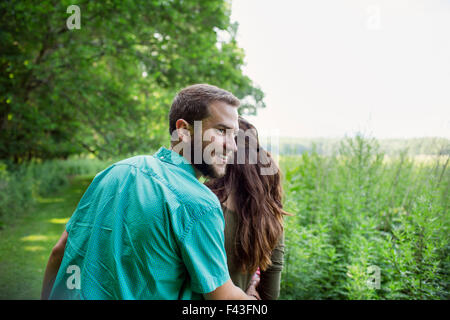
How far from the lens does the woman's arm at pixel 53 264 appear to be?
1478mm

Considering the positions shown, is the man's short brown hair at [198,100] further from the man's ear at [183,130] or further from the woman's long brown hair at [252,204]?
the woman's long brown hair at [252,204]

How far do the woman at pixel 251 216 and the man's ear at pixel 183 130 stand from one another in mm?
504

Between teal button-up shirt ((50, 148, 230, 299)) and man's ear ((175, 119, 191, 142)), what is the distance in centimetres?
29

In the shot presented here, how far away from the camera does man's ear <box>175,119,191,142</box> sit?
1528 millimetres

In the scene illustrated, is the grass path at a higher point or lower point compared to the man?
lower

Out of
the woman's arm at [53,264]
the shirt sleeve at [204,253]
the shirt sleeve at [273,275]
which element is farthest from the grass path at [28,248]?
the shirt sleeve at [204,253]

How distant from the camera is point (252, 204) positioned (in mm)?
1909

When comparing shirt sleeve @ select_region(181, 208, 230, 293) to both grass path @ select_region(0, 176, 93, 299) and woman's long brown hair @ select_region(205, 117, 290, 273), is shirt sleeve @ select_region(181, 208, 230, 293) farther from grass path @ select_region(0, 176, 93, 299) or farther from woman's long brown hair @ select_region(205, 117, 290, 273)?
grass path @ select_region(0, 176, 93, 299)

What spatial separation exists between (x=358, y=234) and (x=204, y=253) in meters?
2.37

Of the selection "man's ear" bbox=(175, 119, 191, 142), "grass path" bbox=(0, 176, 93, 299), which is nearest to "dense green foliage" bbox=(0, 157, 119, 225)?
"grass path" bbox=(0, 176, 93, 299)

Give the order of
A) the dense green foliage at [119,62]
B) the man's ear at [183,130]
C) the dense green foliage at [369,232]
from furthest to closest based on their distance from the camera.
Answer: the dense green foliage at [119,62]
the dense green foliage at [369,232]
the man's ear at [183,130]

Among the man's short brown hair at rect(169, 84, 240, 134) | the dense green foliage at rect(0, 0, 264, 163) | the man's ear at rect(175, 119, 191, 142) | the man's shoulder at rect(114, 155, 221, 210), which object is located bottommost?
the man's shoulder at rect(114, 155, 221, 210)

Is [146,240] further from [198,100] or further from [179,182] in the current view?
[198,100]

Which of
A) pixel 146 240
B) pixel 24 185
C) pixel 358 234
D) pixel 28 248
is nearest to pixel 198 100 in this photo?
pixel 146 240
